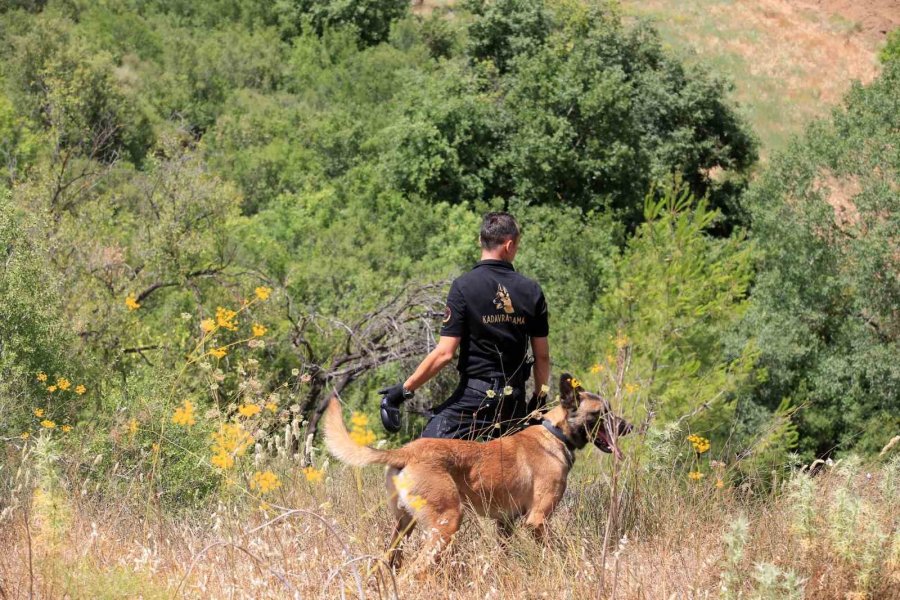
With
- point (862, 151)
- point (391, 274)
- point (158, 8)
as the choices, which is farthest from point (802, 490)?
point (158, 8)

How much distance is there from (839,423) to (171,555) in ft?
73.0

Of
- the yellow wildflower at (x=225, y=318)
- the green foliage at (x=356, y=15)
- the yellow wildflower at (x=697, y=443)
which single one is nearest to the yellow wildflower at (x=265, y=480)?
the yellow wildflower at (x=225, y=318)

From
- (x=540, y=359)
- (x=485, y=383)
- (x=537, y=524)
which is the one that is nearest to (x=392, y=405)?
(x=485, y=383)

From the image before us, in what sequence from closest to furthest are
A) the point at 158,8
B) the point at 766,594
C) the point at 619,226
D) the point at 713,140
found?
the point at 766,594 < the point at 619,226 < the point at 713,140 < the point at 158,8

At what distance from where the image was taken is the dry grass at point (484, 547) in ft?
10.1

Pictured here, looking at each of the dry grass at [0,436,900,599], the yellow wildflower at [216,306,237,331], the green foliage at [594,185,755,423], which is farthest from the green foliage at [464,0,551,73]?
the dry grass at [0,436,900,599]

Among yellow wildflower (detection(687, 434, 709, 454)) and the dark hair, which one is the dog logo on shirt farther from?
yellow wildflower (detection(687, 434, 709, 454))

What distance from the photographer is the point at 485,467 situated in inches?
154

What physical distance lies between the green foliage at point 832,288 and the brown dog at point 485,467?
19.2 m

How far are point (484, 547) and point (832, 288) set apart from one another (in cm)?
2210

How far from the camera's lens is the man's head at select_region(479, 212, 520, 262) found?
14.3 ft

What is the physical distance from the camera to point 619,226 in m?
27.2

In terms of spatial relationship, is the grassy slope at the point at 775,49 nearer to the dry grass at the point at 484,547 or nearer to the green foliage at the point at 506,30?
the green foliage at the point at 506,30

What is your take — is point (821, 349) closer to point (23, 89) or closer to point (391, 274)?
point (391, 274)
